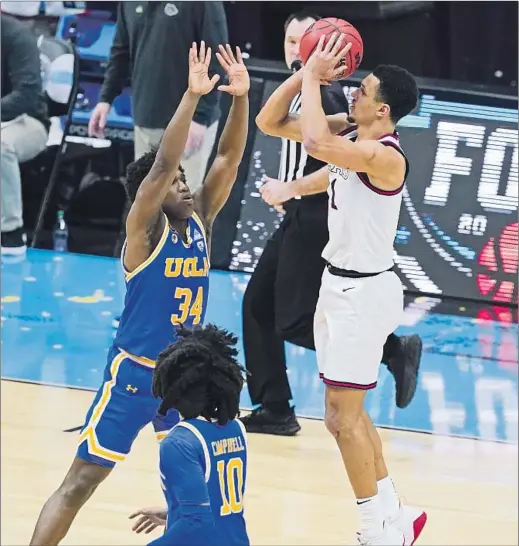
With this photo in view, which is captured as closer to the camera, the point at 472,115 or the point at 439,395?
the point at 439,395

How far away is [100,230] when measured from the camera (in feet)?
33.2

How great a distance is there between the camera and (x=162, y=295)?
14.7ft

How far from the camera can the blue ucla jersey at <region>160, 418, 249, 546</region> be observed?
317cm

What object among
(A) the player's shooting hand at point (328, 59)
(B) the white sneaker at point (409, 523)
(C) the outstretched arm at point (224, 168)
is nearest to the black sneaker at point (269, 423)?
(B) the white sneaker at point (409, 523)

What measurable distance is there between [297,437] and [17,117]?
4644 mm

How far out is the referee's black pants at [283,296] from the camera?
608 centimetres

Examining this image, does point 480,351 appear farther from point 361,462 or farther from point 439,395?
point 361,462

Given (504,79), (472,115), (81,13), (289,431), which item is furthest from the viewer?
(81,13)

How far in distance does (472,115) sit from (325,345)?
4962 mm

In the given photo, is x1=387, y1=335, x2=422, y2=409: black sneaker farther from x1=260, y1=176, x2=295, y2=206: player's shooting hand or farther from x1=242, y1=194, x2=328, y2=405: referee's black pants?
x1=260, y1=176, x2=295, y2=206: player's shooting hand

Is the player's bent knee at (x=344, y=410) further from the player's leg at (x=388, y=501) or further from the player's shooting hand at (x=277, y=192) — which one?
the player's shooting hand at (x=277, y=192)

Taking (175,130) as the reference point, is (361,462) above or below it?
below

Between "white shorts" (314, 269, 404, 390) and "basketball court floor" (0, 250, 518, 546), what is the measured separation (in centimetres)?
90

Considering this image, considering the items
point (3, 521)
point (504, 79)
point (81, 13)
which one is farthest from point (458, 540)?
point (81, 13)
